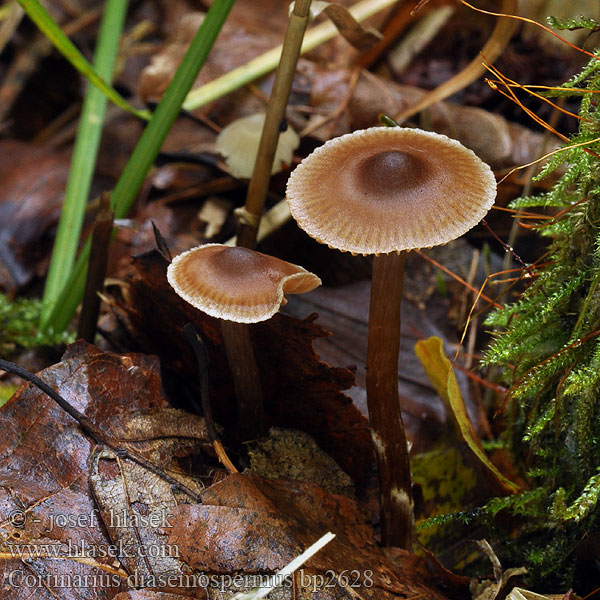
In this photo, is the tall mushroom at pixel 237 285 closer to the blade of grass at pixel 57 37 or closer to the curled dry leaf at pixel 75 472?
the curled dry leaf at pixel 75 472

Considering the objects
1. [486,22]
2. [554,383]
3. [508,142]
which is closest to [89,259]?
[554,383]

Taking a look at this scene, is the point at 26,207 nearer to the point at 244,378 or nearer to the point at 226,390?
the point at 226,390

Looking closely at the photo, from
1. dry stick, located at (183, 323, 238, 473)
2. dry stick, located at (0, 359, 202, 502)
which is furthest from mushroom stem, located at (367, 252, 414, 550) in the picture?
dry stick, located at (0, 359, 202, 502)

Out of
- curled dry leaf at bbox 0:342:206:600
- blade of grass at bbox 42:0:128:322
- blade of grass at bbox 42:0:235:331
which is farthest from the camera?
blade of grass at bbox 42:0:128:322

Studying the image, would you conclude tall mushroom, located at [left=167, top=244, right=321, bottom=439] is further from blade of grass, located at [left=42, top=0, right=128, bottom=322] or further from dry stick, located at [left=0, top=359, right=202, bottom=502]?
blade of grass, located at [left=42, top=0, right=128, bottom=322]

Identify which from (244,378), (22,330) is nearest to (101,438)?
(244,378)
